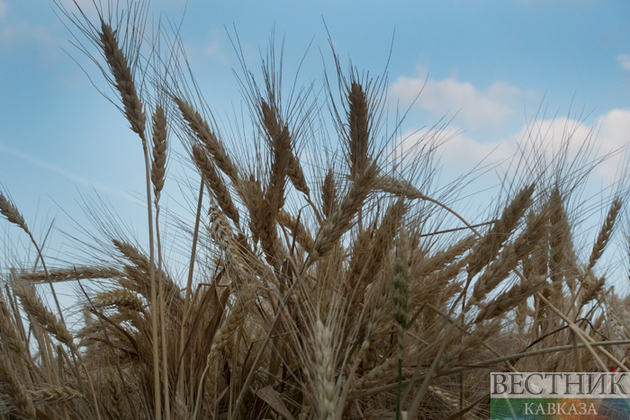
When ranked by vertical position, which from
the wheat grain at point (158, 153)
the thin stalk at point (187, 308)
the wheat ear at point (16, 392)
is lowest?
the wheat ear at point (16, 392)

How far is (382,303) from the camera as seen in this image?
991mm

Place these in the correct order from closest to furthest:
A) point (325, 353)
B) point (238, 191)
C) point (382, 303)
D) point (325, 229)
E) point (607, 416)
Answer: point (325, 353), point (382, 303), point (325, 229), point (607, 416), point (238, 191)

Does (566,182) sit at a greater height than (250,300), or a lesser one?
greater

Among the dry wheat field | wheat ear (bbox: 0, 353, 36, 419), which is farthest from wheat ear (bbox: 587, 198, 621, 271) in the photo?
wheat ear (bbox: 0, 353, 36, 419)

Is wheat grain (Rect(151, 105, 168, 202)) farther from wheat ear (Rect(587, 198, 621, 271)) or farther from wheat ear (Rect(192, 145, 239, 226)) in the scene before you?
wheat ear (Rect(587, 198, 621, 271))

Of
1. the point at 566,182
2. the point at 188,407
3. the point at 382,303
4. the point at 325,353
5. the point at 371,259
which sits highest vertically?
the point at 566,182

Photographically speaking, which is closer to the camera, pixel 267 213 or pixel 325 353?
pixel 325 353

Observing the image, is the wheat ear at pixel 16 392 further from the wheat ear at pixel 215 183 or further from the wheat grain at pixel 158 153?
the wheat ear at pixel 215 183

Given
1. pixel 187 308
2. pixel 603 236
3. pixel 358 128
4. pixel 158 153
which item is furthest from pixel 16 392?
pixel 603 236

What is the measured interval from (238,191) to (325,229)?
429 millimetres

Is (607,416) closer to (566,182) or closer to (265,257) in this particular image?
(566,182)

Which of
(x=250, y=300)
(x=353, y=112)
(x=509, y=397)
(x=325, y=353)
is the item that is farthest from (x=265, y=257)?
(x=509, y=397)

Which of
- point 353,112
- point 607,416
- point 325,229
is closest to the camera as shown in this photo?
point 325,229

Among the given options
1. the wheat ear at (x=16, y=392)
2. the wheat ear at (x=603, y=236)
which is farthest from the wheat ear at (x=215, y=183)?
the wheat ear at (x=603, y=236)
